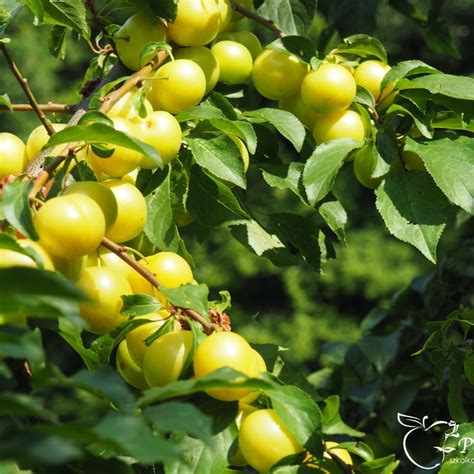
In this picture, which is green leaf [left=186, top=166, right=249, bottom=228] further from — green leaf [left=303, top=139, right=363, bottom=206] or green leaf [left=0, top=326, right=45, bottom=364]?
green leaf [left=0, top=326, right=45, bottom=364]

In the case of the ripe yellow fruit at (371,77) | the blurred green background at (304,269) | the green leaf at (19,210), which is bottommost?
the blurred green background at (304,269)

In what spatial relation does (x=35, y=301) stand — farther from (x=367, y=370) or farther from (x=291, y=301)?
(x=291, y=301)

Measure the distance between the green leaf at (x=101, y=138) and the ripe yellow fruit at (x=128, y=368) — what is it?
0.16 m

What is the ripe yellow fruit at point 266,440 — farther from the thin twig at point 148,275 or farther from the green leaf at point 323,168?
the green leaf at point 323,168

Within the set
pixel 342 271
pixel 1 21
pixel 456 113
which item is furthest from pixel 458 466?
pixel 342 271

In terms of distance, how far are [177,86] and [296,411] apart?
0.26 metres

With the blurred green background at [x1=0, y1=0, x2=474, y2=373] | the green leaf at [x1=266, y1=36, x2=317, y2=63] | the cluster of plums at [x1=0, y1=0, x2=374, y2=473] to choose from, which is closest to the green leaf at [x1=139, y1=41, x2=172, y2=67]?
the cluster of plums at [x1=0, y1=0, x2=374, y2=473]

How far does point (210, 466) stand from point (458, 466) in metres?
0.19

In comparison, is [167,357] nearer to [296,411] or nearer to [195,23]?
[296,411]

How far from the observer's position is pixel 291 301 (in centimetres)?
349

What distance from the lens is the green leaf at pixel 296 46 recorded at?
726 mm

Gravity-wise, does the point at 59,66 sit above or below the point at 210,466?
below

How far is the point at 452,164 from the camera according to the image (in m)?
0.67

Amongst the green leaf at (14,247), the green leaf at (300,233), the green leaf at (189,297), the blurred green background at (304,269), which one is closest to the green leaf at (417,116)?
the green leaf at (300,233)
